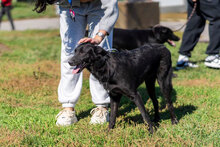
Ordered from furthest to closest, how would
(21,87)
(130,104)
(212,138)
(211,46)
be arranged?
(211,46) → (21,87) → (130,104) → (212,138)

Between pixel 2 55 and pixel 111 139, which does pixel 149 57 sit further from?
pixel 2 55

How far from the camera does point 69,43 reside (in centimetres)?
370

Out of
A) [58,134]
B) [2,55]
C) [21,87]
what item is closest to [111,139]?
[58,134]

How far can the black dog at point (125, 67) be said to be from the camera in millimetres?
3164

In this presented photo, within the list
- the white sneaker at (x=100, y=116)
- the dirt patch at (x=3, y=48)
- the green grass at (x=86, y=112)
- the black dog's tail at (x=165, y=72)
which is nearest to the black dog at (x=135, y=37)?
the green grass at (x=86, y=112)

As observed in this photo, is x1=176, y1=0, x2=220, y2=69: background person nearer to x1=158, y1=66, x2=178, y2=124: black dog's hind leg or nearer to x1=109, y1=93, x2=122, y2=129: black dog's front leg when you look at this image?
x1=158, y1=66, x2=178, y2=124: black dog's hind leg

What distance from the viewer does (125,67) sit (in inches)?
133

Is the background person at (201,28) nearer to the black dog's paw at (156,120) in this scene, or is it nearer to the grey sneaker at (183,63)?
the grey sneaker at (183,63)

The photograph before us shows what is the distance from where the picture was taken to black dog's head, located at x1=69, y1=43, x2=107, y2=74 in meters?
3.12

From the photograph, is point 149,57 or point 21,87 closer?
point 149,57

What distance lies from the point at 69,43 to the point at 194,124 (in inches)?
66.3

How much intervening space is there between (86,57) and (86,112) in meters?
1.34

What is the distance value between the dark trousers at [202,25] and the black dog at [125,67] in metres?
2.55

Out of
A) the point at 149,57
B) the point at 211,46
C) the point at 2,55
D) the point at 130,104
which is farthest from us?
the point at 2,55
